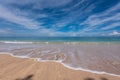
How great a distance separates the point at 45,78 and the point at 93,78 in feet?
6.41

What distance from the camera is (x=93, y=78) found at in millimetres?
3797

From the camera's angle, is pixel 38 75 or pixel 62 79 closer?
pixel 62 79

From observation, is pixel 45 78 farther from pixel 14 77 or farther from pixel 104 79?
pixel 104 79

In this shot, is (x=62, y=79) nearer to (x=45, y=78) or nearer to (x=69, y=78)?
(x=69, y=78)

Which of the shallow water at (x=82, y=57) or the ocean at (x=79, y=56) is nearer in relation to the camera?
the ocean at (x=79, y=56)

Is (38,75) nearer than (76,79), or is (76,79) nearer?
(76,79)

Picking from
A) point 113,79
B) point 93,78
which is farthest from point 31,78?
point 113,79

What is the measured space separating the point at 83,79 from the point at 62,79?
836 millimetres

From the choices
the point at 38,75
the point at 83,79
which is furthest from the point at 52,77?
the point at 83,79

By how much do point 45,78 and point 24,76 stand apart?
906 millimetres

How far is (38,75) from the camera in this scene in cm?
401

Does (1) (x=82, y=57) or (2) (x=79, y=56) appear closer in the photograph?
(1) (x=82, y=57)

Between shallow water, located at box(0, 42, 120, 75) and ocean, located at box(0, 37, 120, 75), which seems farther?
shallow water, located at box(0, 42, 120, 75)

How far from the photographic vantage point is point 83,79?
370 centimetres
